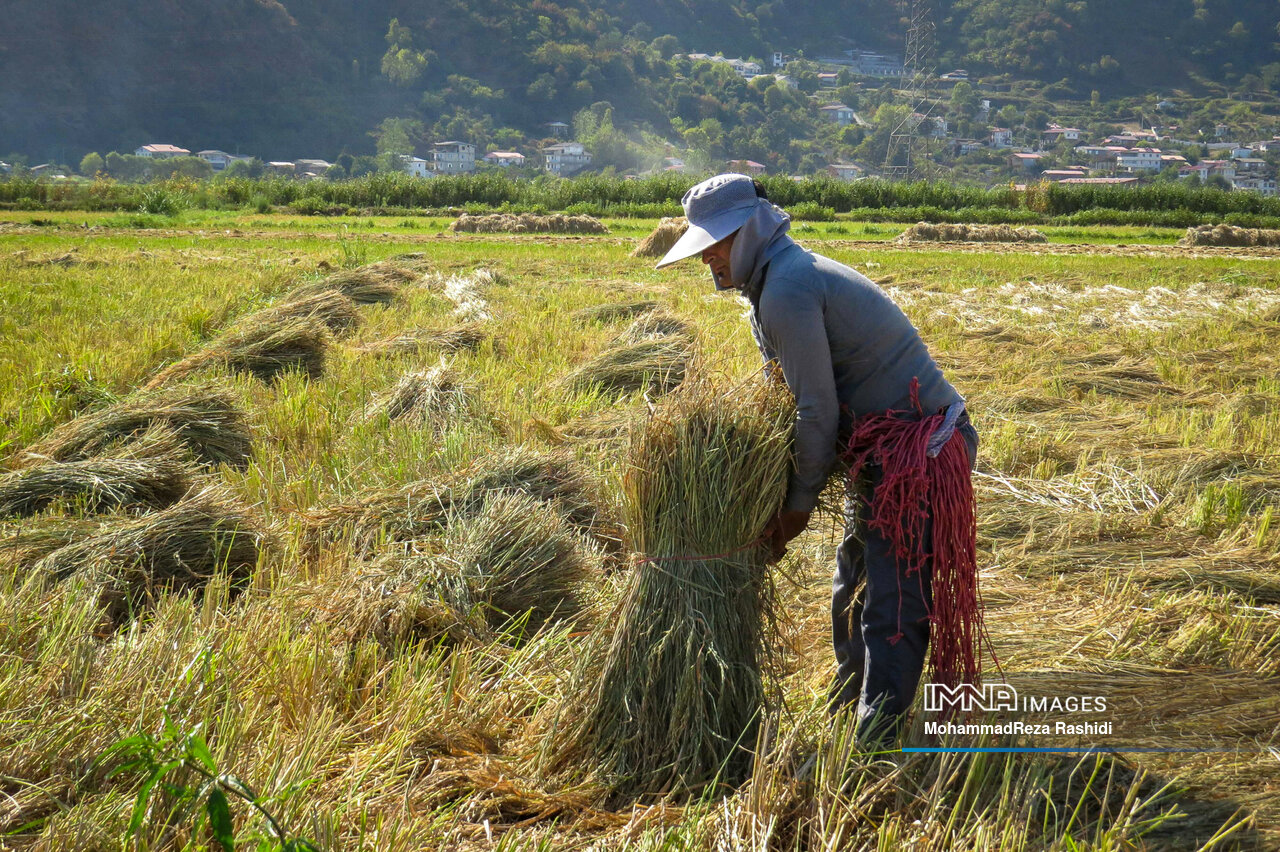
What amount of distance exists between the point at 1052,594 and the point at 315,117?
8049cm

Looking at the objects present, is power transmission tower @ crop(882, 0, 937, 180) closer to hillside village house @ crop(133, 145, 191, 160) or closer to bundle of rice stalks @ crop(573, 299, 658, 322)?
hillside village house @ crop(133, 145, 191, 160)

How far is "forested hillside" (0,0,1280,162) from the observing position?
223 feet

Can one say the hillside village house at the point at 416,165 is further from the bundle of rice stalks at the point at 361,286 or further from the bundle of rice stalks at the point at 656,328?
the bundle of rice stalks at the point at 656,328

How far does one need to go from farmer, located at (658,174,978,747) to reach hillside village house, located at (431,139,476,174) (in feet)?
252

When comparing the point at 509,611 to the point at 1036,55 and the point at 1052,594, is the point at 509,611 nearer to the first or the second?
the point at 1052,594

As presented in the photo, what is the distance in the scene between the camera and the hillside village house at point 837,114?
316 feet

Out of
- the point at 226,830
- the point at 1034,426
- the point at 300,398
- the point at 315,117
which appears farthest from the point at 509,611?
the point at 315,117

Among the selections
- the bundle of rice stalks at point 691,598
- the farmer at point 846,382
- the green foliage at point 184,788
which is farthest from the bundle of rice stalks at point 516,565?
the green foliage at point 184,788

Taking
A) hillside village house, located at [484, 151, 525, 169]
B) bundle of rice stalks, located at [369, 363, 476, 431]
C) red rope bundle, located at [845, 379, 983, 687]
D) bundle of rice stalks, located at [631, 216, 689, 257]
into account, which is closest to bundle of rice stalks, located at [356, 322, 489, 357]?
bundle of rice stalks, located at [369, 363, 476, 431]

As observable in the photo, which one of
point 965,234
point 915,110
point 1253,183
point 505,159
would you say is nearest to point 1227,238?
point 965,234

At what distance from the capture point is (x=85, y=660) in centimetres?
209

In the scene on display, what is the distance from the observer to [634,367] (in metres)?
5.54

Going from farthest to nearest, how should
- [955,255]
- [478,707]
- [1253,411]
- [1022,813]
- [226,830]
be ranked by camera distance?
[955,255]
[1253,411]
[478,707]
[1022,813]
[226,830]

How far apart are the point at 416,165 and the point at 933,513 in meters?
76.3
